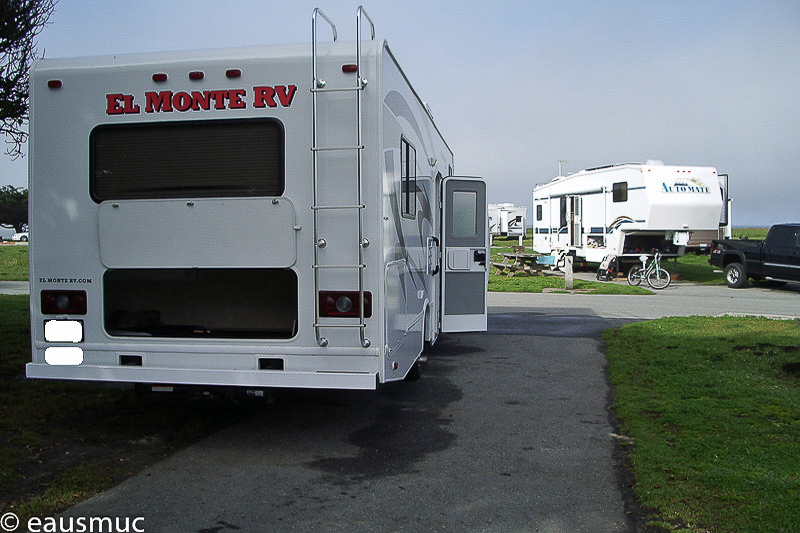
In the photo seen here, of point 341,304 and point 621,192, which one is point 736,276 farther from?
point 341,304

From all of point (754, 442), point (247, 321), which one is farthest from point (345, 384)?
point (754, 442)

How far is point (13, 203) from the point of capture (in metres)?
16.5

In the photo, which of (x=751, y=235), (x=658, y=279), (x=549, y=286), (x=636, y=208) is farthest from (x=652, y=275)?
(x=751, y=235)

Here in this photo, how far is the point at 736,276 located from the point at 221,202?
1908 cm

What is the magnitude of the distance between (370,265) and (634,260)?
19.6 meters

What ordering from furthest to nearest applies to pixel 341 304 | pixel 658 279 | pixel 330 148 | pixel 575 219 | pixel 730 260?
pixel 575 219 < pixel 730 260 < pixel 658 279 < pixel 341 304 < pixel 330 148

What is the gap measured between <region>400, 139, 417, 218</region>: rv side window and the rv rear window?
124cm

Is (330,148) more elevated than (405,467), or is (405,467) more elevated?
(330,148)

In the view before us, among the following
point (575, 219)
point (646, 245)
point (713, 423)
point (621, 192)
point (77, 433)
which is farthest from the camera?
point (575, 219)

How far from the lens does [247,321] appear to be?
6.61m

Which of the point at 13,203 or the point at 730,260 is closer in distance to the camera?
the point at 13,203

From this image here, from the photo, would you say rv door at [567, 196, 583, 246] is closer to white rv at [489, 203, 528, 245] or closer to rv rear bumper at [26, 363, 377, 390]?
rv rear bumper at [26, 363, 377, 390]

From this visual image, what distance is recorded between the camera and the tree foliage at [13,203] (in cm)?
1419

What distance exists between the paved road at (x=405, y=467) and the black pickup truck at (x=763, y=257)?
13.4m
